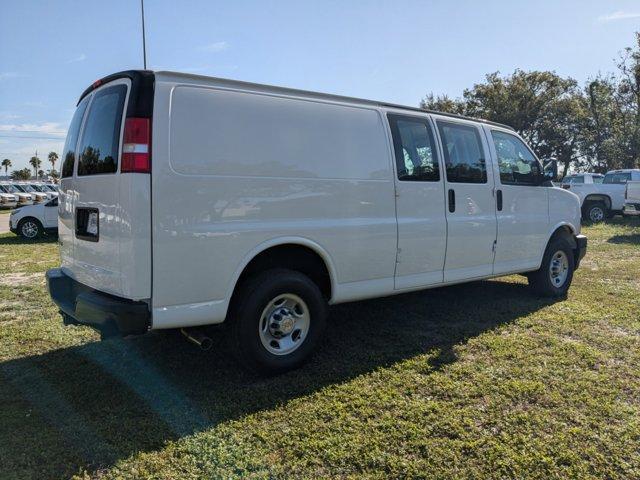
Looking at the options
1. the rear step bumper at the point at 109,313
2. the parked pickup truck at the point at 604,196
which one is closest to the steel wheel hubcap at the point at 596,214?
the parked pickup truck at the point at 604,196

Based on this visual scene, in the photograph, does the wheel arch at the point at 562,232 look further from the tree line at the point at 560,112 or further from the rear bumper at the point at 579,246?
the tree line at the point at 560,112

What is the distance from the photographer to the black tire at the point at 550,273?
6.48 meters

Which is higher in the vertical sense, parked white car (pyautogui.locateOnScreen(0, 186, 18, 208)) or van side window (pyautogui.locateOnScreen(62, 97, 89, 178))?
van side window (pyautogui.locateOnScreen(62, 97, 89, 178))

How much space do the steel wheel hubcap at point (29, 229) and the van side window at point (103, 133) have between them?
11.9m

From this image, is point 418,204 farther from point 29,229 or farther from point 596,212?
point 596,212

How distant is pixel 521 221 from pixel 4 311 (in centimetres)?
624

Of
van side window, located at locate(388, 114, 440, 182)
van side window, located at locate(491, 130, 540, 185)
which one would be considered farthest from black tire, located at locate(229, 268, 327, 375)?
van side window, located at locate(491, 130, 540, 185)

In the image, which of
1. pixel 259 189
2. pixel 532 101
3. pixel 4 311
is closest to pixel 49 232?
pixel 4 311

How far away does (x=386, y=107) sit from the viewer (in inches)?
187

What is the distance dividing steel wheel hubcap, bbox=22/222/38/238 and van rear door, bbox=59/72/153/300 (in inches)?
456

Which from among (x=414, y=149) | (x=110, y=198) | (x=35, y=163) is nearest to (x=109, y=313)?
(x=110, y=198)

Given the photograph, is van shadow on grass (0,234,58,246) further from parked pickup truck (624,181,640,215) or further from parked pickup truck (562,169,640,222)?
parked pickup truck (562,169,640,222)

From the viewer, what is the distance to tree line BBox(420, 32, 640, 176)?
34156 millimetres

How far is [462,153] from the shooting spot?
5.37 m
